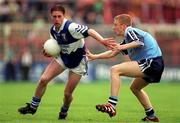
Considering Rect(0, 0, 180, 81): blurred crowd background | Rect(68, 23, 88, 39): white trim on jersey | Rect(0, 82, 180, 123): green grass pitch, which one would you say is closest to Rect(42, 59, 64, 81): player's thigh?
Rect(68, 23, 88, 39): white trim on jersey

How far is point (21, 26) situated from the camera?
3325 cm

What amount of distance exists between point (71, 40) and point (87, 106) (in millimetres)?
5021

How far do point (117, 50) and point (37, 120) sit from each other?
226 centimetres

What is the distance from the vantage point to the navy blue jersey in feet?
47.6

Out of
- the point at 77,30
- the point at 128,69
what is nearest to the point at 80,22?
the point at 77,30

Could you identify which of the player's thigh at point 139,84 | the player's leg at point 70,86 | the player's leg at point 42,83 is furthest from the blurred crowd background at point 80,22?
the player's thigh at point 139,84

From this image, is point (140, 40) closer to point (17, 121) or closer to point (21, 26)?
point (17, 121)

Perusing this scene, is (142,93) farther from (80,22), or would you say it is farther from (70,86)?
(80,22)

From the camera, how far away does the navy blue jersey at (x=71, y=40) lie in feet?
47.6

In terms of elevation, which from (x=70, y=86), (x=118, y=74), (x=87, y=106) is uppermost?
(x=118, y=74)

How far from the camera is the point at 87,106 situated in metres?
19.5

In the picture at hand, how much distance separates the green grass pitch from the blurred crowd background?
390 cm

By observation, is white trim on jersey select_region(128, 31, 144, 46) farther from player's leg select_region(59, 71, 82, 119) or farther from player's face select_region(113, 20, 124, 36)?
player's leg select_region(59, 71, 82, 119)

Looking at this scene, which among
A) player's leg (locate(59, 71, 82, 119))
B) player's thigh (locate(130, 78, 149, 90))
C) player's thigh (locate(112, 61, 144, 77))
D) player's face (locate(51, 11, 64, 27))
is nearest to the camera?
player's thigh (locate(112, 61, 144, 77))
